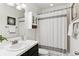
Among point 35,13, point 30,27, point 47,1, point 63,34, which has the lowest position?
point 63,34

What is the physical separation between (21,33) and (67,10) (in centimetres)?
94

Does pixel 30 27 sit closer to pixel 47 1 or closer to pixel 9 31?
pixel 9 31

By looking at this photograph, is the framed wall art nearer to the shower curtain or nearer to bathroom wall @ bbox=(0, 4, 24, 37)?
bathroom wall @ bbox=(0, 4, 24, 37)

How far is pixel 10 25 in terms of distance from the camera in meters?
1.30

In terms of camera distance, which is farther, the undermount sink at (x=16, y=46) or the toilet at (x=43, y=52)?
the toilet at (x=43, y=52)

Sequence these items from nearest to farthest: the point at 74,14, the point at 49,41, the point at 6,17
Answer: the point at 6,17 < the point at 74,14 < the point at 49,41

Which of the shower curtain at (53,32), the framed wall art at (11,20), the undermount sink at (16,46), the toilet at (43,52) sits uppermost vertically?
the framed wall art at (11,20)

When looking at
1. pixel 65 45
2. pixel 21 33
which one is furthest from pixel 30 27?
pixel 65 45

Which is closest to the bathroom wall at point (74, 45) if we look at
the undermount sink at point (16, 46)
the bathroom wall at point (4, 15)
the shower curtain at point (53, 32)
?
the shower curtain at point (53, 32)

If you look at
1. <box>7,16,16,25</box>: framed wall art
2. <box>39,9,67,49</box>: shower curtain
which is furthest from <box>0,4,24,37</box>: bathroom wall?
<box>39,9,67,49</box>: shower curtain

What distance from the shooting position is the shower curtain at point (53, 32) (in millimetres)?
1424

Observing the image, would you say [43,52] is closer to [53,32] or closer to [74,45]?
[53,32]

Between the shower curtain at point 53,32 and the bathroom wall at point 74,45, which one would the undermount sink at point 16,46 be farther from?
the bathroom wall at point 74,45

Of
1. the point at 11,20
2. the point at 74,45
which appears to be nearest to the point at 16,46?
the point at 11,20
